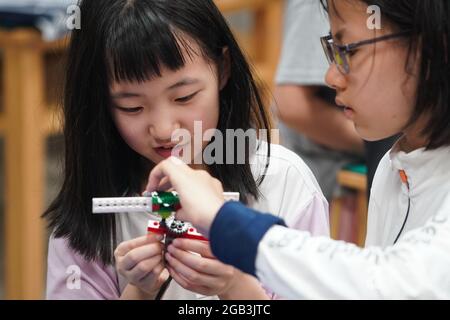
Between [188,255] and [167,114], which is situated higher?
[167,114]

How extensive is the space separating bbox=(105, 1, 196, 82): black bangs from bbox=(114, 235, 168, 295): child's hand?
7.3 inches

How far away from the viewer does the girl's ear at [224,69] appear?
910 mm

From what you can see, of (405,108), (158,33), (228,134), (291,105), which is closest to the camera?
(405,108)

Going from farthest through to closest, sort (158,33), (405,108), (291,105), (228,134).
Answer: (291,105), (228,134), (158,33), (405,108)

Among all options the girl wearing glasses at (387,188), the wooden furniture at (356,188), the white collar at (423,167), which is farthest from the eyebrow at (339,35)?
the wooden furniture at (356,188)

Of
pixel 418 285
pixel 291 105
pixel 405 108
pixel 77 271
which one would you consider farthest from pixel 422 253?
pixel 291 105

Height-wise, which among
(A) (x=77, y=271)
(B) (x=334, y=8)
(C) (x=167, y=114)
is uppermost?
(B) (x=334, y=8)

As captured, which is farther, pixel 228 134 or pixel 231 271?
pixel 228 134

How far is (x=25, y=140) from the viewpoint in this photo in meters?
1.84

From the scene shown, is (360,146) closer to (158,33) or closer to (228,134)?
(228,134)

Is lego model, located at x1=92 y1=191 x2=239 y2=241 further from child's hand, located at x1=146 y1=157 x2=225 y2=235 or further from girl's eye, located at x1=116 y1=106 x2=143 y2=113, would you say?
girl's eye, located at x1=116 y1=106 x2=143 y2=113

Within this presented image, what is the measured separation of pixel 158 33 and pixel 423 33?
30 cm

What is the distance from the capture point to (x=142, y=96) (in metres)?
0.83

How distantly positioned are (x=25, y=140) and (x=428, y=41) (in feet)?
4.45
